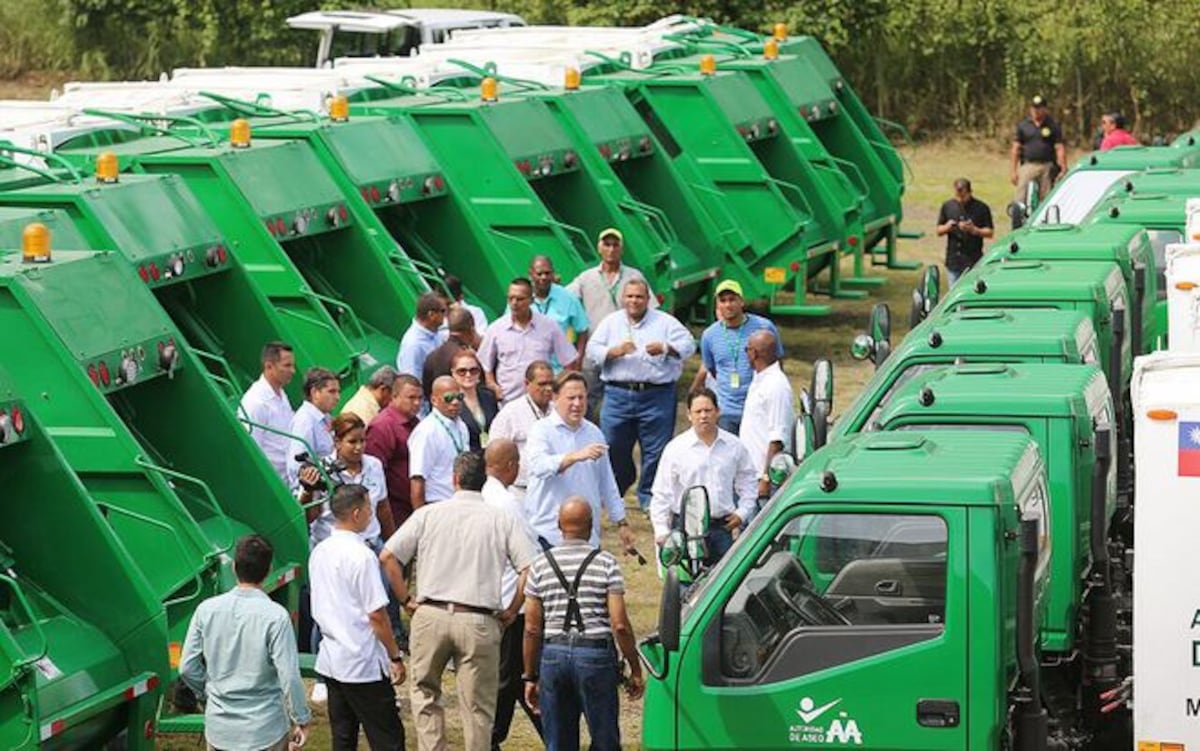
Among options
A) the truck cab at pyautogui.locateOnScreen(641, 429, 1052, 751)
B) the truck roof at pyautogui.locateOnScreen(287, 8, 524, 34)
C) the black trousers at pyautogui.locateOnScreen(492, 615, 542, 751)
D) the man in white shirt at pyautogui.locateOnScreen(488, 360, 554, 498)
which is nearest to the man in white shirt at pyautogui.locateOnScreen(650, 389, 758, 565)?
the man in white shirt at pyautogui.locateOnScreen(488, 360, 554, 498)

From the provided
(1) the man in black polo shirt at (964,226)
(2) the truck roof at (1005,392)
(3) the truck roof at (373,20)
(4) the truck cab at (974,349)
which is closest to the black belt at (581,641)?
(2) the truck roof at (1005,392)

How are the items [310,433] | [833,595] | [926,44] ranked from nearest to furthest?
[833,595], [310,433], [926,44]

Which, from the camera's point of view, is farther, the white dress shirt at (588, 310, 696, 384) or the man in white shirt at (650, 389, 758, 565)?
the white dress shirt at (588, 310, 696, 384)

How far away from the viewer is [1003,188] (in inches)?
1225

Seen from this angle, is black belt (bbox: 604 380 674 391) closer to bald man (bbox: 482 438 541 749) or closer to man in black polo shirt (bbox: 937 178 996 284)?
bald man (bbox: 482 438 541 749)

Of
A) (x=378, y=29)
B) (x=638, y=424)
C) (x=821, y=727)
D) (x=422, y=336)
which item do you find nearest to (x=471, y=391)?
(x=422, y=336)

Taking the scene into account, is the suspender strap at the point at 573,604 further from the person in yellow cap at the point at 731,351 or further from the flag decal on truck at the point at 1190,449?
the person in yellow cap at the point at 731,351

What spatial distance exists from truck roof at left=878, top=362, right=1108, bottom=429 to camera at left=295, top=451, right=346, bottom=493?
260 cm

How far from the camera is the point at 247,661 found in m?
9.26

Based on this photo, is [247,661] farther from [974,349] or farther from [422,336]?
[422,336]

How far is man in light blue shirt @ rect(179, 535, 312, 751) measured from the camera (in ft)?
30.3

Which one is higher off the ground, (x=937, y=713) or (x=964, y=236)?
(x=937, y=713)

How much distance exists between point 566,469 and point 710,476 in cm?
69

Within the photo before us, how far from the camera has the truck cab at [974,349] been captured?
1141 cm
